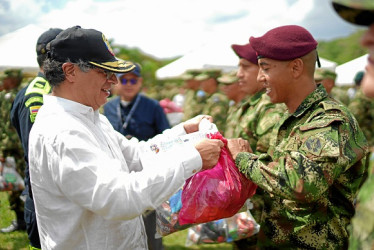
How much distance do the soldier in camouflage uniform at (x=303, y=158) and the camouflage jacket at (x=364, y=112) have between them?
512 cm

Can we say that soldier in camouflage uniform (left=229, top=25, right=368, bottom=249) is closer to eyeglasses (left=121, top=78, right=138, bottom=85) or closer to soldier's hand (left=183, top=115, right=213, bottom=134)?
soldier's hand (left=183, top=115, right=213, bottom=134)

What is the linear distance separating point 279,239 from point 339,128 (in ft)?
2.80

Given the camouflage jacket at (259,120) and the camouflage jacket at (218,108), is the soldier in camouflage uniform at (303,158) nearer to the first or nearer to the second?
the camouflage jacket at (259,120)

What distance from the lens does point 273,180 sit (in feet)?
7.09

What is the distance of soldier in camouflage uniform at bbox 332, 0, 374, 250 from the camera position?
4.02 ft

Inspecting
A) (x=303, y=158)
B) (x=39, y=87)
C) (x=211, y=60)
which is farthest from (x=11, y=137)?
(x=211, y=60)

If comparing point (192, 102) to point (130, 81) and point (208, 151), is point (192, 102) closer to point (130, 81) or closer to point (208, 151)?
point (130, 81)

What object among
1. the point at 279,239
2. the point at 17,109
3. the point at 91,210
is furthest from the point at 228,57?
the point at 91,210

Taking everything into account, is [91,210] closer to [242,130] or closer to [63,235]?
[63,235]

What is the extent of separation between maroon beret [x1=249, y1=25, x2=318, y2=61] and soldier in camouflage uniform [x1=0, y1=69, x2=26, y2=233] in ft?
14.4

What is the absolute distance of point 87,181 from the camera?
6.20 feet

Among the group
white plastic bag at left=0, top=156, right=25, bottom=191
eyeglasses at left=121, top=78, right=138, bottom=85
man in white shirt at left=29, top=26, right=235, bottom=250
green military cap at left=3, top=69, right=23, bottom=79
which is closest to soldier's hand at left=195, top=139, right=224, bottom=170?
man in white shirt at left=29, top=26, right=235, bottom=250

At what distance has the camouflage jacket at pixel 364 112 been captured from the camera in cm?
720

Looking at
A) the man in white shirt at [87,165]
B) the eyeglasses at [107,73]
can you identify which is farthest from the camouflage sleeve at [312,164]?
the eyeglasses at [107,73]
